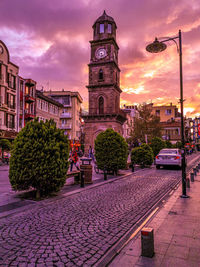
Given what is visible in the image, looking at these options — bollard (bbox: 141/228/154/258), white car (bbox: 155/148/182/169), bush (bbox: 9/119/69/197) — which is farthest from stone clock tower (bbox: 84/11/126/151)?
bollard (bbox: 141/228/154/258)

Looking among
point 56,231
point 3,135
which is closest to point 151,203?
point 56,231

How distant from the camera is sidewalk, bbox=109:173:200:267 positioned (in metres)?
3.49

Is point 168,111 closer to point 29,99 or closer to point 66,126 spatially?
point 66,126

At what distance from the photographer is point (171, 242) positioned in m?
4.19

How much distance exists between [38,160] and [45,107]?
1383 inches

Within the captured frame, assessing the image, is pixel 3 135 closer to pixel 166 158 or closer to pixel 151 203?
pixel 166 158

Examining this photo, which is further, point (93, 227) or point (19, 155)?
point (19, 155)

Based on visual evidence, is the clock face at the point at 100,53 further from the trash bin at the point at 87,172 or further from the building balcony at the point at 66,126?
the trash bin at the point at 87,172

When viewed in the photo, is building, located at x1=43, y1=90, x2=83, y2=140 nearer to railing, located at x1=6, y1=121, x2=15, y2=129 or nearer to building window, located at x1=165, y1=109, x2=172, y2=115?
railing, located at x1=6, y1=121, x2=15, y2=129

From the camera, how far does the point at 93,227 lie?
5.20m

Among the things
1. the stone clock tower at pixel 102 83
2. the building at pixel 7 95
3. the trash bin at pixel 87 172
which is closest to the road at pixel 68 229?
the trash bin at pixel 87 172

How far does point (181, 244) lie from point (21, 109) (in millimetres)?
33198

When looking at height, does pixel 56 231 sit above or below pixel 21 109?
below

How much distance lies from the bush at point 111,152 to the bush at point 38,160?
685cm
